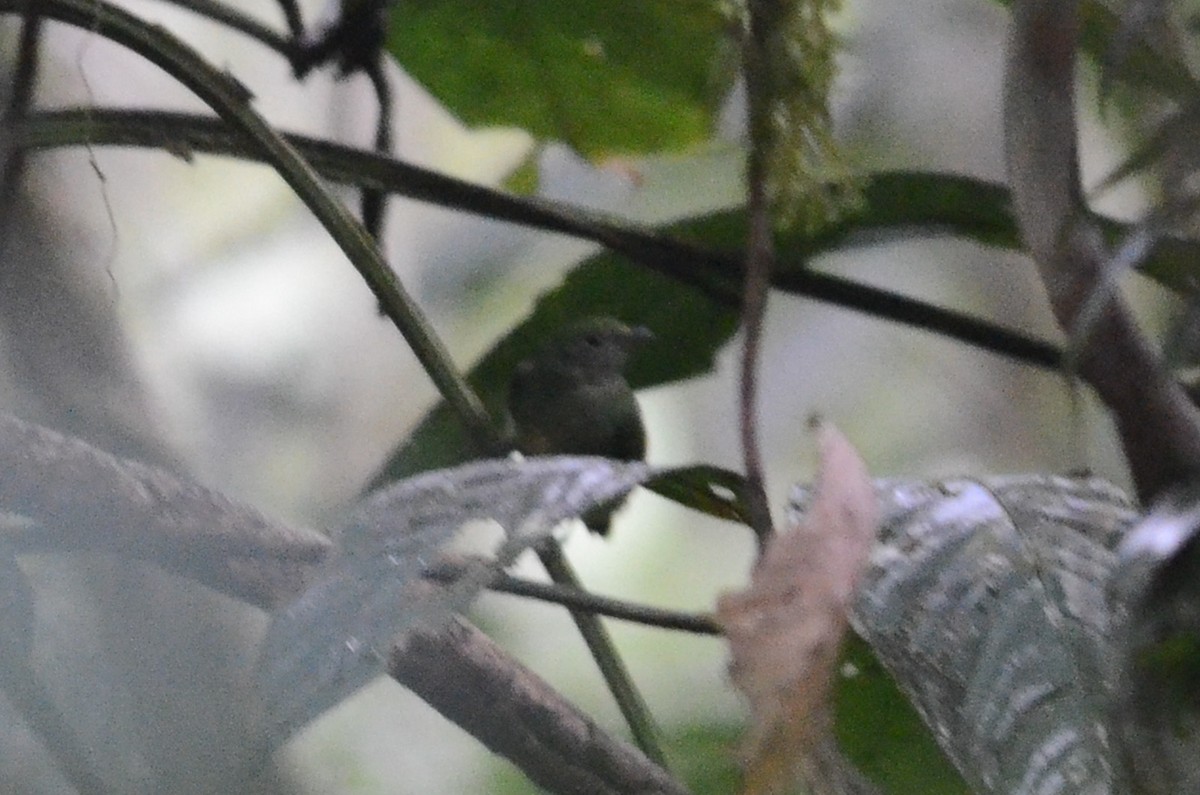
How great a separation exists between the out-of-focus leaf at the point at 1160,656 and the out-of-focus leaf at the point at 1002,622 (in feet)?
0.03

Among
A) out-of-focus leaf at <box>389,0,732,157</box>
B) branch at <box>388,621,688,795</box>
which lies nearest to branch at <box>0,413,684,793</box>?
branch at <box>388,621,688,795</box>

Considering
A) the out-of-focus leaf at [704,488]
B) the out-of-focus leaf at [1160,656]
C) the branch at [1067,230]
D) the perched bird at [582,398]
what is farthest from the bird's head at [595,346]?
the out-of-focus leaf at [1160,656]

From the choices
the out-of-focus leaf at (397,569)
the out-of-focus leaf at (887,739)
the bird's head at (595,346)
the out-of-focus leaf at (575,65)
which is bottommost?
the out-of-focus leaf at (887,739)

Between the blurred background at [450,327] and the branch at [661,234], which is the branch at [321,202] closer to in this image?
the branch at [661,234]

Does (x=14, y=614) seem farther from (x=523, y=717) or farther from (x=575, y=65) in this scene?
(x=575, y=65)

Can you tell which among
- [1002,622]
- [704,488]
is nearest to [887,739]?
[704,488]

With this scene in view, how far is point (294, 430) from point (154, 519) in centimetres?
112

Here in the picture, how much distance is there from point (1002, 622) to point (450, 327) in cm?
138

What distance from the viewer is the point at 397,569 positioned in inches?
15.6

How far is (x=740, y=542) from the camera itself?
5.98 feet

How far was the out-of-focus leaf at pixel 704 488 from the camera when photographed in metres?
0.52

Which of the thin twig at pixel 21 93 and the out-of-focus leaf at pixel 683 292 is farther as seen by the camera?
the out-of-focus leaf at pixel 683 292

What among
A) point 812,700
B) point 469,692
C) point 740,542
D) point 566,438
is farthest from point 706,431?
point 812,700

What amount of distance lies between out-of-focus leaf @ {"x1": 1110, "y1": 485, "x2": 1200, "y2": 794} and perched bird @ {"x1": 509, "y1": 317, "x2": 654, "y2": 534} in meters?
0.43
